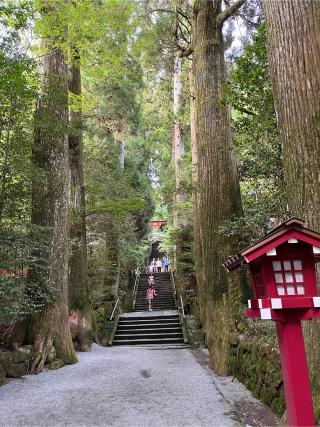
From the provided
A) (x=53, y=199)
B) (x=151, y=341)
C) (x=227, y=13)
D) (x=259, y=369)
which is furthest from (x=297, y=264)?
(x=151, y=341)

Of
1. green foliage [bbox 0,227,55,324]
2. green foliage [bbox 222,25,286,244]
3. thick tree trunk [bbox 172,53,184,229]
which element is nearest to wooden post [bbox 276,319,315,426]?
green foliage [bbox 222,25,286,244]

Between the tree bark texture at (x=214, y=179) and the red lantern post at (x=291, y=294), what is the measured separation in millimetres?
3672

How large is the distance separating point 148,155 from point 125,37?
10410 millimetres

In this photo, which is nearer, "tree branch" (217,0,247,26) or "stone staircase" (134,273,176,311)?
"tree branch" (217,0,247,26)

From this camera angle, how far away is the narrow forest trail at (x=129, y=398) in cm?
399

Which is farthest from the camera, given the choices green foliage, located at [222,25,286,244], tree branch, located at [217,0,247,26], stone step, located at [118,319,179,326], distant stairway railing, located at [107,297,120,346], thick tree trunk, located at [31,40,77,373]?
stone step, located at [118,319,179,326]

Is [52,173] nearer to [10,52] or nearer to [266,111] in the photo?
[10,52]

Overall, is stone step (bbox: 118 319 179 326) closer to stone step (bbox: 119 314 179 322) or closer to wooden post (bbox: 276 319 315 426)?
stone step (bbox: 119 314 179 322)

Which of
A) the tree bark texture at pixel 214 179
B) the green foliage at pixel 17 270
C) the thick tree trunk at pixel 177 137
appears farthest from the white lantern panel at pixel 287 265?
the thick tree trunk at pixel 177 137

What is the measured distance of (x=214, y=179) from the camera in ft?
22.4

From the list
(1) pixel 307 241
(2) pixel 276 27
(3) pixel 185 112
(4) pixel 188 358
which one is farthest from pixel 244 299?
(3) pixel 185 112

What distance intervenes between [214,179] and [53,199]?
11.5ft

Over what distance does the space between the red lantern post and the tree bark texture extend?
3672 millimetres

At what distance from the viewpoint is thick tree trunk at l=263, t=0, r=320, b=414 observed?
3463 mm
